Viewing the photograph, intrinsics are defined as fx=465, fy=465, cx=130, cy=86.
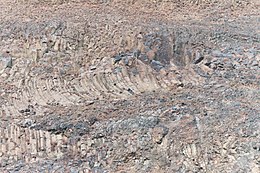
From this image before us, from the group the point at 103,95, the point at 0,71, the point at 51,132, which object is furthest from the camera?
the point at 0,71

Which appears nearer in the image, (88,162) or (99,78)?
(88,162)

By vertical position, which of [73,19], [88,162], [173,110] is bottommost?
[88,162]

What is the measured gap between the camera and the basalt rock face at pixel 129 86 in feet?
22.9

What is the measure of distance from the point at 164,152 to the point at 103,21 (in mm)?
3948

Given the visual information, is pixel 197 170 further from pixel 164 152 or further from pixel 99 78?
pixel 99 78

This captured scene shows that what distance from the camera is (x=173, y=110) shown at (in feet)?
25.0

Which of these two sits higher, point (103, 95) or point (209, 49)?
point (209, 49)

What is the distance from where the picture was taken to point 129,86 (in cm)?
846

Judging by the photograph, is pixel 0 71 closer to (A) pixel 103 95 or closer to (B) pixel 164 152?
(A) pixel 103 95

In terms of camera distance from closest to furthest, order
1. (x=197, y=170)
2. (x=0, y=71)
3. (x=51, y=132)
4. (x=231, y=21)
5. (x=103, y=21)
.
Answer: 1. (x=197, y=170)
2. (x=51, y=132)
3. (x=0, y=71)
4. (x=103, y=21)
5. (x=231, y=21)

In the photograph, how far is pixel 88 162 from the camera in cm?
701

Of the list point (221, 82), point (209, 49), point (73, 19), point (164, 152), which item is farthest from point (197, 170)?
point (73, 19)

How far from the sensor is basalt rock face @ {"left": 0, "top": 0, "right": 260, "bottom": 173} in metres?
6.99

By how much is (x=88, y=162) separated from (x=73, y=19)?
4.00 m
